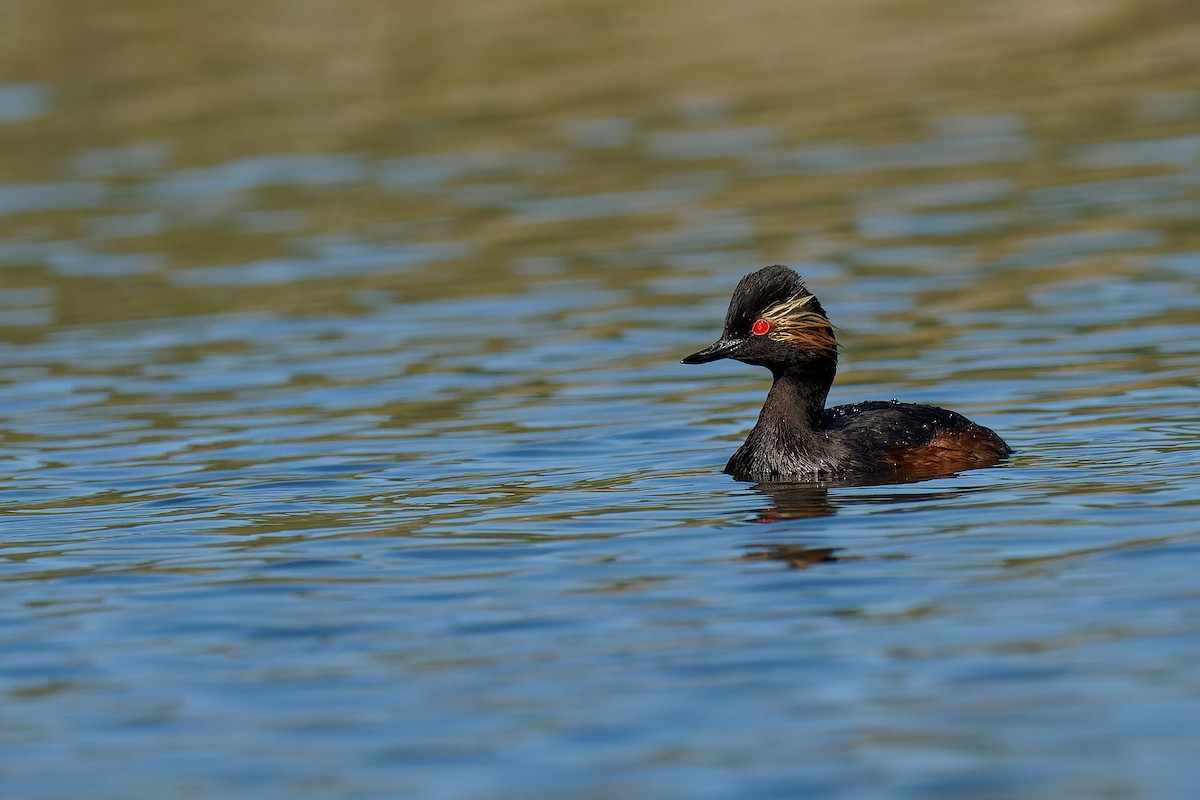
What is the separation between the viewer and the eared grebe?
484 inches

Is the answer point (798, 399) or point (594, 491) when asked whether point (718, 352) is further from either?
point (594, 491)

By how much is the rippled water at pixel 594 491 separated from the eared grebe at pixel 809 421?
0.99 ft

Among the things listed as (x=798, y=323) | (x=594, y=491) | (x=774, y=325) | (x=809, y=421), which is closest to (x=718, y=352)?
(x=774, y=325)

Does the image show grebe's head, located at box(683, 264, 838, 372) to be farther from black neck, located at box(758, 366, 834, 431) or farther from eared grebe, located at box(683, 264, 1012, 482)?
black neck, located at box(758, 366, 834, 431)

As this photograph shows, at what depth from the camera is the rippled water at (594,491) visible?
25.1ft

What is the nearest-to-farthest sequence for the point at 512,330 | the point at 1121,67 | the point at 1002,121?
the point at 512,330
the point at 1002,121
the point at 1121,67

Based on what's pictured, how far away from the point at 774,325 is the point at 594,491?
5.02 feet

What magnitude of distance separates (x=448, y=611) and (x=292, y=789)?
7.24ft

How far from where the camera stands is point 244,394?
1622cm

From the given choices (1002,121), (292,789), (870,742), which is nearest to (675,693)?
(870,742)

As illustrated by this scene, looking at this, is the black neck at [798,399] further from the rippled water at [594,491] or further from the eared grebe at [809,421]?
the rippled water at [594,491]

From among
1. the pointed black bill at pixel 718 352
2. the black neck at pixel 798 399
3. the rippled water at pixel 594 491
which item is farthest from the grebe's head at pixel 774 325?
the rippled water at pixel 594 491

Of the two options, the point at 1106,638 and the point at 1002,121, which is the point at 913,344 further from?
the point at 1002,121

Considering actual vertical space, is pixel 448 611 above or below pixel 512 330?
below
